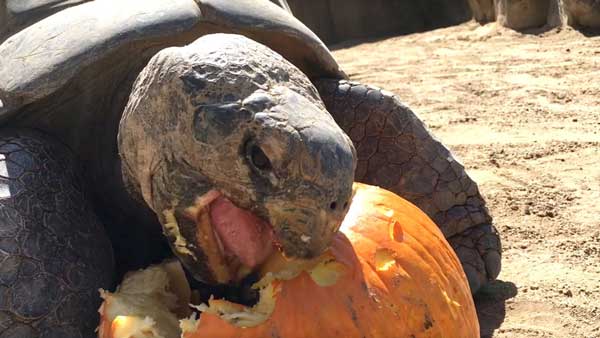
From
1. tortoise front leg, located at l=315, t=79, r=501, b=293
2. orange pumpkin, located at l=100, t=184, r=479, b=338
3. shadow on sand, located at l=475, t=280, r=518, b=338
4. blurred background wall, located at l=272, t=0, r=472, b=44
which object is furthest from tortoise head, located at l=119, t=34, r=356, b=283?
blurred background wall, located at l=272, t=0, r=472, b=44

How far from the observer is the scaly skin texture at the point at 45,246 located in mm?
2225

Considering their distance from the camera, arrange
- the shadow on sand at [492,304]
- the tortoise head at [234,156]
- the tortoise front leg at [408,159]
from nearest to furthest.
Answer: the tortoise head at [234,156]
the shadow on sand at [492,304]
the tortoise front leg at [408,159]

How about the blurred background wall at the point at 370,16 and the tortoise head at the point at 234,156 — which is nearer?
the tortoise head at the point at 234,156

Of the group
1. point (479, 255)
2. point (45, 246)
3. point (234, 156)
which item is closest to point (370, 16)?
point (479, 255)

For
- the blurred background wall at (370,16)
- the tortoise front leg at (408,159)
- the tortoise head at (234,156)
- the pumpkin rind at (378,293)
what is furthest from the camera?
the blurred background wall at (370,16)

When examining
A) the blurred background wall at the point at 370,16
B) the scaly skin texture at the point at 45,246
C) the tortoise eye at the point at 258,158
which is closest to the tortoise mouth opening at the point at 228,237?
the tortoise eye at the point at 258,158

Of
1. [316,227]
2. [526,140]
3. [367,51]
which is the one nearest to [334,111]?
[316,227]

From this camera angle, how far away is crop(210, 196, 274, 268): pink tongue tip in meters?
1.95

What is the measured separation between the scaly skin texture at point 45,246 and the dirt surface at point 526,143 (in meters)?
1.06

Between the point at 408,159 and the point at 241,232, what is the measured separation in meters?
1.18

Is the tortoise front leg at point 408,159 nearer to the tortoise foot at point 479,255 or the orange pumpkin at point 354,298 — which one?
the tortoise foot at point 479,255

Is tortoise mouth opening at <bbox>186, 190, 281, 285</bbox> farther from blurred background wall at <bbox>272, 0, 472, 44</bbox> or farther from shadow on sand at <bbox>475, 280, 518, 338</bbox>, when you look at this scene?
blurred background wall at <bbox>272, 0, 472, 44</bbox>

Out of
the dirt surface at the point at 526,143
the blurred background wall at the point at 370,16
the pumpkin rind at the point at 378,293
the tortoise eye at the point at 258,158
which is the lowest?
the blurred background wall at the point at 370,16

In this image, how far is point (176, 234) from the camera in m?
2.07
